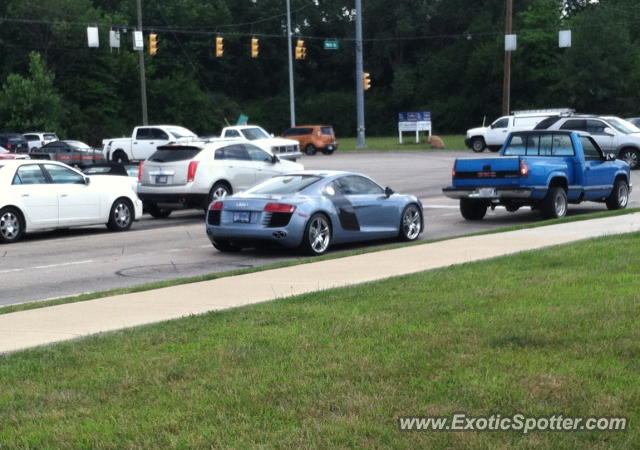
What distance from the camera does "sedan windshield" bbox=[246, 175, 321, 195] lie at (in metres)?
17.3

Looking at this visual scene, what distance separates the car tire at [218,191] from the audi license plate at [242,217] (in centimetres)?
767

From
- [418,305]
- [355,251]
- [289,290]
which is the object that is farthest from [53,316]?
[355,251]

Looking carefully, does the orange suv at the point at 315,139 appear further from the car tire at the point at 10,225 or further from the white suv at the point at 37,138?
the car tire at the point at 10,225

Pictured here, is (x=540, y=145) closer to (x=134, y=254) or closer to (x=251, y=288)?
(x=134, y=254)

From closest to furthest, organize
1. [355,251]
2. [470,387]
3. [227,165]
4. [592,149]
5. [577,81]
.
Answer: [470,387]
[355,251]
[592,149]
[227,165]
[577,81]

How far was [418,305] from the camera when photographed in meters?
9.86

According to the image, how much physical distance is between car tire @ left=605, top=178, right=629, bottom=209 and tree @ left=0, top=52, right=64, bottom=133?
188 feet

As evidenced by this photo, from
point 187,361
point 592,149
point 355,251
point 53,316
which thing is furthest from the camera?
point 592,149

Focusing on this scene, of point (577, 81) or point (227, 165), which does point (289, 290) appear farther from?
point (577, 81)

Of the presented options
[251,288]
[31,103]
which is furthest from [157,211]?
[31,103]

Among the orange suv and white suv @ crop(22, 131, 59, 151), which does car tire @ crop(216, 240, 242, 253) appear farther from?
white suv @ crop(22, 131, 59, 151)

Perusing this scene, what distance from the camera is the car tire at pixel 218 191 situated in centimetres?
2467

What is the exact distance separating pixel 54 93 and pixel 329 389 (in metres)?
74.3

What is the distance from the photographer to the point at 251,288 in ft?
40.3
